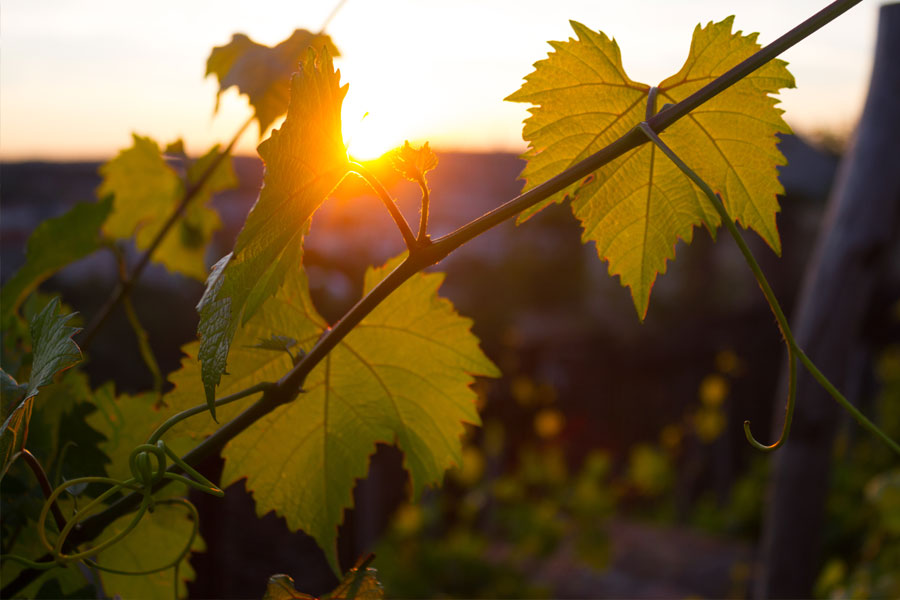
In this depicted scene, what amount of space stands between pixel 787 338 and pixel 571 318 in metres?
9.78

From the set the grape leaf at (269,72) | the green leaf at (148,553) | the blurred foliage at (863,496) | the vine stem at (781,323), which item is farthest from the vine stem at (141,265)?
the blurred foliage at (863,496)

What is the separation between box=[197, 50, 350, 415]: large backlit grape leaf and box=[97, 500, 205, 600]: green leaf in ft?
0.74

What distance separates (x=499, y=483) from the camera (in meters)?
5.13

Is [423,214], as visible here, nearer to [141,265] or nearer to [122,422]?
[122,422]

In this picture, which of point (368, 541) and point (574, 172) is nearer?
point (574, 172)

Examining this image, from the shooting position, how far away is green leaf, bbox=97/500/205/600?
0.49 m

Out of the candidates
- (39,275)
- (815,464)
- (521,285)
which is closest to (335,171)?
(39,275)

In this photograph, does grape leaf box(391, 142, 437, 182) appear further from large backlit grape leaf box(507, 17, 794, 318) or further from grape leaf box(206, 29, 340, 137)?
grape leaf box(206, 29, 340, 137)

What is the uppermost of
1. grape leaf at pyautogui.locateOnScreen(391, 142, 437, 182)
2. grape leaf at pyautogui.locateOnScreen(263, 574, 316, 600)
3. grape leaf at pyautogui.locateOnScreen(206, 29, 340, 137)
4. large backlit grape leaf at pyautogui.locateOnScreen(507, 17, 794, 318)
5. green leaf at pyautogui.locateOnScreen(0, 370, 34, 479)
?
grape leaf at pyautogui.locateOnScreen(206, 29, 340, 137)

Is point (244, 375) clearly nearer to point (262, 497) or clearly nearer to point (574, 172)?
point (262, 497)

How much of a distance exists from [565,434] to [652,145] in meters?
6.83

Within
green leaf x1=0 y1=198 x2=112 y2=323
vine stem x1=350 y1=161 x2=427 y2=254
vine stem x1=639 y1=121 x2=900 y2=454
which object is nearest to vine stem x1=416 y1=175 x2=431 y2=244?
vine stem x1=350 y1=161 x2=427 y2=254

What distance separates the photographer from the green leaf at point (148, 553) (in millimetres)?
491

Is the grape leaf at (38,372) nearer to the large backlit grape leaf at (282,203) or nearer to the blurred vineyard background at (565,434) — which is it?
the large backlit grape leaf at (282,203)
